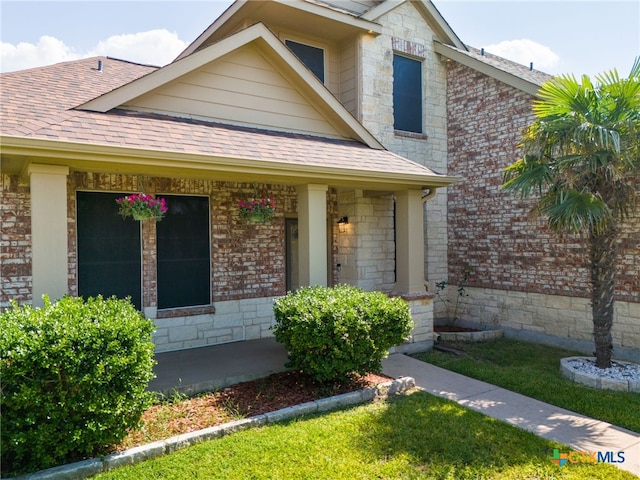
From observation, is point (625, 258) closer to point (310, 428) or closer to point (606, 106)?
point (606, 106)

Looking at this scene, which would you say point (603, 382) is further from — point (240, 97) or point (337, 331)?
point (240, 97)

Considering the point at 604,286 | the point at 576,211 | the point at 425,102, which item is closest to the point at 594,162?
the point at 576,211

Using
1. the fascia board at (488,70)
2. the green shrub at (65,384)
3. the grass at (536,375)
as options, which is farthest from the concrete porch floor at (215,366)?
the fascia board at (488,70)

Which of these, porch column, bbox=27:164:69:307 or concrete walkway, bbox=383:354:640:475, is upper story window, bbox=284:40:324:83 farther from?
concrete walkway, bbox=383:354:640:475

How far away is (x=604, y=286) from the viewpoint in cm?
661

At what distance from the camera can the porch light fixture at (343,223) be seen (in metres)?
9.59

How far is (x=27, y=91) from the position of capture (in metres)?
6.67

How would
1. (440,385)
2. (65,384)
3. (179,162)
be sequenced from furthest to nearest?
(440,385) < (179,162) < (65,384)

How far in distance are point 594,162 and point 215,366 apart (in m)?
6.20

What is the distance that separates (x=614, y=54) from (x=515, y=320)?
17.6 feet

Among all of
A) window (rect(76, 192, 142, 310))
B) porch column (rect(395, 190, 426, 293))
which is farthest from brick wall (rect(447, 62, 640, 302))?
window (rect(76, 192, 142, 310))

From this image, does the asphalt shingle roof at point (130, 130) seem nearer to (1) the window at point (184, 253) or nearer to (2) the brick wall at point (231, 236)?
(2) the brick wall at point (231, 236)

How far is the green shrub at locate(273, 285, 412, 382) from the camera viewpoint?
18.0 feet

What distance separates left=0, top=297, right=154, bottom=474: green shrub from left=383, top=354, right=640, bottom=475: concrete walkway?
12.7 ft
